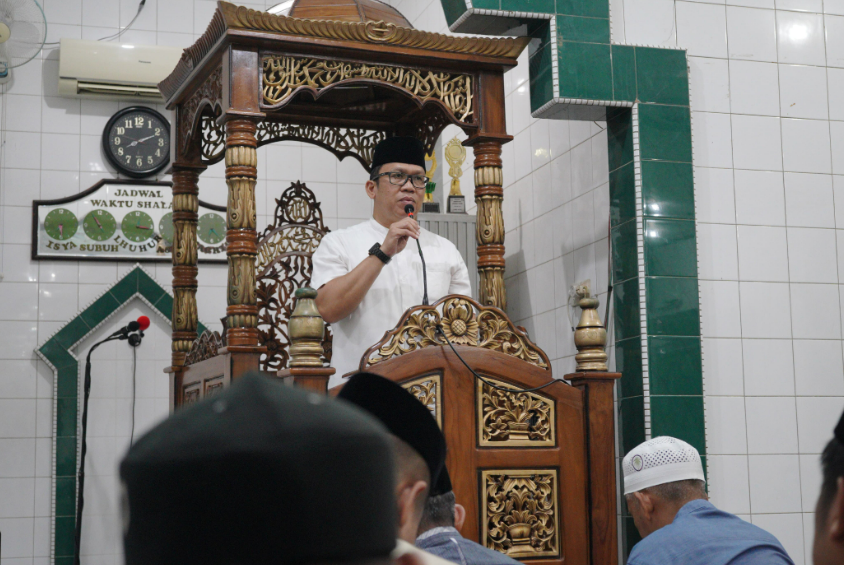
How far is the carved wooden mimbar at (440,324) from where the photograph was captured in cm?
350

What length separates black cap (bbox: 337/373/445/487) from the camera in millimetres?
1607

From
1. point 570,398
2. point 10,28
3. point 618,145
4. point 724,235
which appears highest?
point 10,28

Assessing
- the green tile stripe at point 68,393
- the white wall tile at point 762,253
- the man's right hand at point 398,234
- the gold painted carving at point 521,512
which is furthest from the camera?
the green tile stripe at point 68,393

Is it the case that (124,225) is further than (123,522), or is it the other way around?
(124,225)

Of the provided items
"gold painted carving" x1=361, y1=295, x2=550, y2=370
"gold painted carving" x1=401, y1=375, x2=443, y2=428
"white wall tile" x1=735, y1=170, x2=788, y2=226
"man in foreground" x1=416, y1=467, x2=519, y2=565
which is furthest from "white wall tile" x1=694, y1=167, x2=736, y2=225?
"man in foreground" x1=416, y1=467, x2=519, y2=565

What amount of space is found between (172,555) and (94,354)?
6686mm

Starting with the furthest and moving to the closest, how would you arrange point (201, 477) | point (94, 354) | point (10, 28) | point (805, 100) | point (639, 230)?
point (94, 354) → point (10, 28) → point (805, 100) → point (639, 230) → point (201, 477)

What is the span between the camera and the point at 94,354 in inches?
272

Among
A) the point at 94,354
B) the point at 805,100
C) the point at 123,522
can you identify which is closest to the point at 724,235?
the point at 805,100

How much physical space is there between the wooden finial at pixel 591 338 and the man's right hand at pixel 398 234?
70cm

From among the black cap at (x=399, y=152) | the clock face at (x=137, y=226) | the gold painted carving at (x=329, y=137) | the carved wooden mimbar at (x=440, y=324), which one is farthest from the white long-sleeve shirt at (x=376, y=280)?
the clock face at (x=137, y=226)

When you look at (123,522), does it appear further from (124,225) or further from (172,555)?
(124,225)

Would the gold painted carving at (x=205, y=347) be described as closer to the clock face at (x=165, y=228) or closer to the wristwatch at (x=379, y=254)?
the wristwatch at (x=379, y=254)

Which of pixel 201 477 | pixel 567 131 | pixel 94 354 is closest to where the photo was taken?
pixel 201 477
